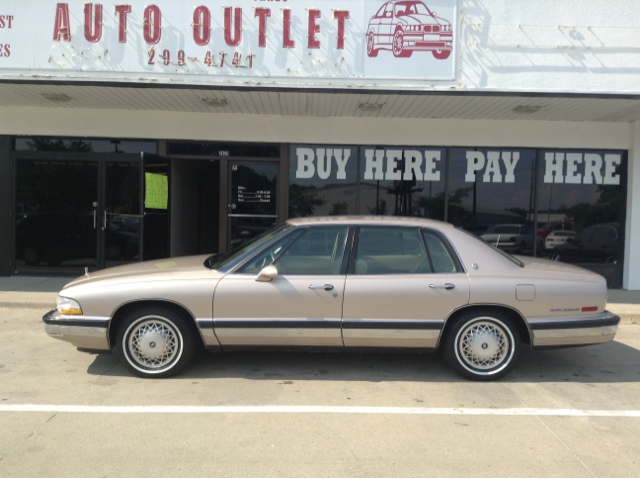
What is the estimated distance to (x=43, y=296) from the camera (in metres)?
8.22

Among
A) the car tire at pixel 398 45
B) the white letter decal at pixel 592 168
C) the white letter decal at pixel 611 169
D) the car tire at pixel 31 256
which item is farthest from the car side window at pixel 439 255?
the car tire at pixel 31 256

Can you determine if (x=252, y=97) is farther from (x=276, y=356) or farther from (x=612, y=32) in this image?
(x=612, y=32)

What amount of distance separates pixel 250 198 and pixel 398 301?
5.84 m

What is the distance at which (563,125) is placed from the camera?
32.5 feet

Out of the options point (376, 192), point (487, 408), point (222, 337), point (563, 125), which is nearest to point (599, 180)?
point (563, 125)

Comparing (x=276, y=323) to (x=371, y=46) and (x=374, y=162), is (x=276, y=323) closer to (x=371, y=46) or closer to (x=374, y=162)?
(x=371, y=46)

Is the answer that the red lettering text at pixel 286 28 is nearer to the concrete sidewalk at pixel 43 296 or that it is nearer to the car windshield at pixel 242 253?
the car windshield at pixel 242 253

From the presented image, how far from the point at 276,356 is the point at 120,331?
1.66 meters

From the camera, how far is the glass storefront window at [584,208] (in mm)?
10055

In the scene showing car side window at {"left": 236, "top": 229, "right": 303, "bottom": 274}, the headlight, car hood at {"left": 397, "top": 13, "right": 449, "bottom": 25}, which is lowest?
the headlight

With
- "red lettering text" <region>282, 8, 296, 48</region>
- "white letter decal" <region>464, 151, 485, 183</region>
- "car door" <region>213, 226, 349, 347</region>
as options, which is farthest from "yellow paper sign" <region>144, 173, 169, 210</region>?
"white letter decal" <region>464, 151, 485, 183</region>

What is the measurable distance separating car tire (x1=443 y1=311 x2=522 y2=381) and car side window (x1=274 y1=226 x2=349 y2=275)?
128 cm

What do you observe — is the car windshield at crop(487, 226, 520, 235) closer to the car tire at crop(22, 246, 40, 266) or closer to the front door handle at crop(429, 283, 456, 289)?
the front door handle at crop(429, 283, 456, 289)

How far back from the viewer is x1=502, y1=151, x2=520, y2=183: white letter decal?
32.9 feet
